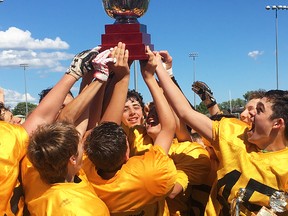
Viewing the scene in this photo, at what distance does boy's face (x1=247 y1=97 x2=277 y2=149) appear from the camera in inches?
104

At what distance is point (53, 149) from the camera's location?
2.23m

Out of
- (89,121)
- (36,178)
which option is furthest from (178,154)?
(36,178)

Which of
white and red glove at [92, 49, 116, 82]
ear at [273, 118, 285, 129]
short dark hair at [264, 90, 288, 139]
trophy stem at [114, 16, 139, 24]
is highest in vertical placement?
trophy stem at [114, 16, 139, 24]

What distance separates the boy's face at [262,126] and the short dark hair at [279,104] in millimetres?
26

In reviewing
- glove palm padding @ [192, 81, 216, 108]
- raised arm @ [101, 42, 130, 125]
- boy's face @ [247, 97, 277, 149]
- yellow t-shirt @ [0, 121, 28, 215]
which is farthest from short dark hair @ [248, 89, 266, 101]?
yellow t-shirt @ [0, 121, 28, 215]

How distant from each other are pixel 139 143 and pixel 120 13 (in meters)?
1.09

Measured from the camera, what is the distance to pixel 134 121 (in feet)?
13.6

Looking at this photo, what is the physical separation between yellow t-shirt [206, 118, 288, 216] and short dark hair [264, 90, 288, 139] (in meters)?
0.23

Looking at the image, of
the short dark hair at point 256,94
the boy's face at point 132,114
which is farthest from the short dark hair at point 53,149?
the boy's face at point 132,114

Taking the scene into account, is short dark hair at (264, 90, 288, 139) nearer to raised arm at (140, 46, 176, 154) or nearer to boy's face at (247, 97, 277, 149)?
boy's face at (247, 97, 277, 149)

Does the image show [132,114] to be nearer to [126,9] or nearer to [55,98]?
[126,9]

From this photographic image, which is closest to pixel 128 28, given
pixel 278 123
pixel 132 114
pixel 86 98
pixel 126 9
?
pixel 126 9

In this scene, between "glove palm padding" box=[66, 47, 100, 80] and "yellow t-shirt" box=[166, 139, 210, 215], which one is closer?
"glove palm padding" box=[66, 47, 100, 80]

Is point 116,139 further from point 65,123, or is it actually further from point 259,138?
point 259,138
